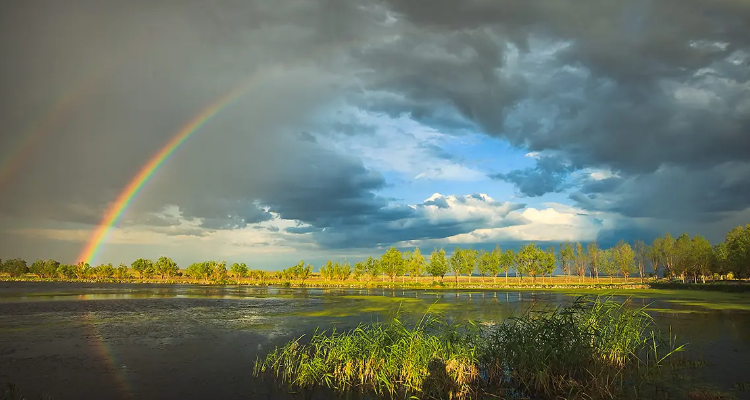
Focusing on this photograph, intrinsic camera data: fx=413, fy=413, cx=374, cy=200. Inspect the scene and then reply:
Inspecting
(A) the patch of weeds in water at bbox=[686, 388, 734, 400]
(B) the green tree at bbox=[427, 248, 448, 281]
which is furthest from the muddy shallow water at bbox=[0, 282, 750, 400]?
(B) the green tree at bbox=[427, 248, 448, 281]

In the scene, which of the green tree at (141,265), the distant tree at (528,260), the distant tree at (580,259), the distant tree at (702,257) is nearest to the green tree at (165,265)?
the green tree at (141,265)

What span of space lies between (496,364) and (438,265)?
116611 mm

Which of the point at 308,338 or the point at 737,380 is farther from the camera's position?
the point at 308,338

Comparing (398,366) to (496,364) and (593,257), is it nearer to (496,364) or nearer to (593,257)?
(496,364)

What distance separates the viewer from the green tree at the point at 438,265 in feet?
421

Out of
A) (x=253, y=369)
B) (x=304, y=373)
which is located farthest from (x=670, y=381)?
(x=253, y=369)

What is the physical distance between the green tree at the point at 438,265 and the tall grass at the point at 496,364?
113m

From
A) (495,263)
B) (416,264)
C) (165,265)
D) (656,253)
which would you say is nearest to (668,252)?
(656,253)

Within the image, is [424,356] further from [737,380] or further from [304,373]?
[737,380]

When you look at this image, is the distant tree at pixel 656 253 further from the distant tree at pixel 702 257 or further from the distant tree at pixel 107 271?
the distant tree at pixel 107 271

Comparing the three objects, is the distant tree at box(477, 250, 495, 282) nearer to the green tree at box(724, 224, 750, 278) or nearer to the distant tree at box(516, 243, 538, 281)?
the distant tree at box(516, 243, 538, 281)

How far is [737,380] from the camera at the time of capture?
1565cm

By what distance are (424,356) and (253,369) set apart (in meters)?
8.98

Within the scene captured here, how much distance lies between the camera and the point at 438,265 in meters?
130
